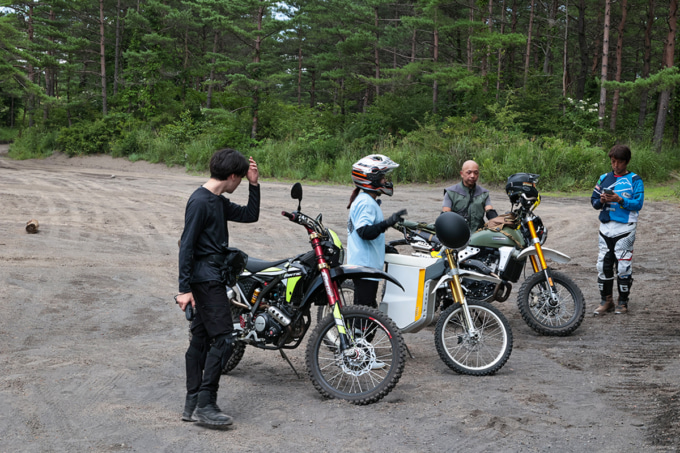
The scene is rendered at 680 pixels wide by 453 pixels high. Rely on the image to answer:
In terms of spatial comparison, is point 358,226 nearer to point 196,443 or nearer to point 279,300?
point 279,300

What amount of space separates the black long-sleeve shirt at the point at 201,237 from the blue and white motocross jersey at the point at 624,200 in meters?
4.90

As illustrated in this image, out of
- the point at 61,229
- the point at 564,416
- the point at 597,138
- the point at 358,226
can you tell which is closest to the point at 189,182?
the point at 61,229

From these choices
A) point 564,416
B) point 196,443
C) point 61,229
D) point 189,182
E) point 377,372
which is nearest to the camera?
point 196,443

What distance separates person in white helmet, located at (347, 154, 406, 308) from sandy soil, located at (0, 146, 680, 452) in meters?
0.86

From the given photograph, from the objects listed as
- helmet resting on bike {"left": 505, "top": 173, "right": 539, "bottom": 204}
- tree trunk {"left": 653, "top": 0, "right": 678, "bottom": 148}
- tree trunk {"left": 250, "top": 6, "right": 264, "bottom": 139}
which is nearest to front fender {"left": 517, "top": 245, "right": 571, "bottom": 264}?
helmet resting on bike {"left": 505, "top": 173, "right": 539, "bottom": 204}

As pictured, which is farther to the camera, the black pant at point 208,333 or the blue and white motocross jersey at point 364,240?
the blue and white motocross jersey at point 364,240

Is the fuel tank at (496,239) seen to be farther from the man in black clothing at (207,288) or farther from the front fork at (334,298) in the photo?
the man in black clothing at (207,288)

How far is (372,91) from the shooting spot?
1709 inches

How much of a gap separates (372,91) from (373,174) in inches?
1542

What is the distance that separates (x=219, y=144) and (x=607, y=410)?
2530 centimetres

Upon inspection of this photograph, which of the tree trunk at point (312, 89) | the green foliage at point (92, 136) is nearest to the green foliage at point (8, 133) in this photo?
the green foliage at point (92, 136)

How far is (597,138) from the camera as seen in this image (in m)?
25.1

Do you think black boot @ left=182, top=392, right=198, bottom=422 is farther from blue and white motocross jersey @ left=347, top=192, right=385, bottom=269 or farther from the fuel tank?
the fuel tank

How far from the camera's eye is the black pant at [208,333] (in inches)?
169
